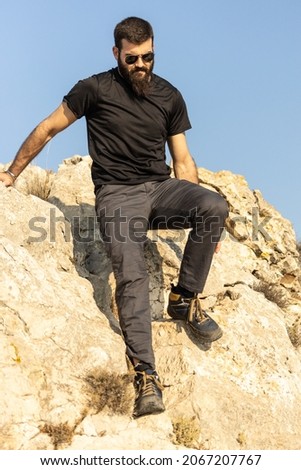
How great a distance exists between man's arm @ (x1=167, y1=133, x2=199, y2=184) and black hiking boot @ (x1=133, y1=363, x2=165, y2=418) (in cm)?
278

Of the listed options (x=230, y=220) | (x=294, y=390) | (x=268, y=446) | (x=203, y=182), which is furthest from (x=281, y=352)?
(x=203, y=182)

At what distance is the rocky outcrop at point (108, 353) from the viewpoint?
19.7ft

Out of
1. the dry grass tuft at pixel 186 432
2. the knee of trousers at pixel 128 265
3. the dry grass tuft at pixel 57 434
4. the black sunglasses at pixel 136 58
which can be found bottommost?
the dry grass tuft at pixel 186 432

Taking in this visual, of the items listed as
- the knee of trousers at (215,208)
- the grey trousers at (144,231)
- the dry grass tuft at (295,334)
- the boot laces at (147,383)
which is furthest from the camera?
the dry grass tuft at (295,334)

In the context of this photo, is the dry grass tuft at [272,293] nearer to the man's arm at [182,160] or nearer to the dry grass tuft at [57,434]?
the man's arm at [182,160]

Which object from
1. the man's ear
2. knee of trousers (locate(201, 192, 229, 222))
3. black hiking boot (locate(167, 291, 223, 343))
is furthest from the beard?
black hiking boot (locate(167, 291, 223, 343))

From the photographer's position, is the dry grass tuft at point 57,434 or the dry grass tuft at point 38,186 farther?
the dry grass tuft at point 38,186

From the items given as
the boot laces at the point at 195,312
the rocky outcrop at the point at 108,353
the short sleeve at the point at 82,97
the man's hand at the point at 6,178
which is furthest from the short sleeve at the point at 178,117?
the boot laces at the point at 195,312

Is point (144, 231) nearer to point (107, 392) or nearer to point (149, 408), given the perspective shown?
point (107, 392)

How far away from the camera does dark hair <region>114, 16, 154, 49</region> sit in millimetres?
7367

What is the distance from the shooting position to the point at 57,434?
5.80 m

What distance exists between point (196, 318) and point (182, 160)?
7.23 ft

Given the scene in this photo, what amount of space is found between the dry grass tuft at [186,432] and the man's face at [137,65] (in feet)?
12.3

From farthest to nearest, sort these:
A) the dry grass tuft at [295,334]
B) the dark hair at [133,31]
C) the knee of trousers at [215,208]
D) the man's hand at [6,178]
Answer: the dry grass tuft at [295,334], the man's hand at [6,178], the dark hair at [133,31], the knee of trousers at [215,208]
